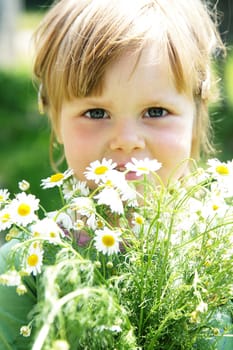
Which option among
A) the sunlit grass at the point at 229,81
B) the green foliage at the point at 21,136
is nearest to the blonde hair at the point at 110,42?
the green foliage at the point at 21,136

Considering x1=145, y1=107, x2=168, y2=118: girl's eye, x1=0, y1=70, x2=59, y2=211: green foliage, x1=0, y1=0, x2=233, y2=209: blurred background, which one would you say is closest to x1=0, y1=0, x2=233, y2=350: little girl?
x1=145, y1=107, x2=168, y2=118: girl's eye

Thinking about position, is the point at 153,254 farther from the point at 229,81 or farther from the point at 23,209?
the point at 229,81

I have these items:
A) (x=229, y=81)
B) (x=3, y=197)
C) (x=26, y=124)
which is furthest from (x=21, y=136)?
(x=3, y=197)

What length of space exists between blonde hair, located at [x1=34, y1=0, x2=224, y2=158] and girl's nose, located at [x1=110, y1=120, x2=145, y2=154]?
0.08 m

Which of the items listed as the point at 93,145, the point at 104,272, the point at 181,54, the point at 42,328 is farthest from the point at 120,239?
the point at 181,54

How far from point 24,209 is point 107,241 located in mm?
124

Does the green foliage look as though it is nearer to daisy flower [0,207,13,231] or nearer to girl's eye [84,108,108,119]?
girl's eye [84,108,108,119]

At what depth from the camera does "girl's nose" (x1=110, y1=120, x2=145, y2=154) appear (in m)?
1.39

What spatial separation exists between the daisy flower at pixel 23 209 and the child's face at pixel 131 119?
357mm

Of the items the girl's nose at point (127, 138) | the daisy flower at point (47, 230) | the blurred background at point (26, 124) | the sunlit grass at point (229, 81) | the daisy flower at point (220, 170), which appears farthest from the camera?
the sunlit grass at point (229, 81)

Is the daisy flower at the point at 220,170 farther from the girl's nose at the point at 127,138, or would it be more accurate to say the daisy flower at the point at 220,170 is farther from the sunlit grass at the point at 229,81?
the sunlit grass at the point at 229,81

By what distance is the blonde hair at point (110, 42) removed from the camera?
1.44 metres

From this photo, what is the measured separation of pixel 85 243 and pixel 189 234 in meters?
0.15

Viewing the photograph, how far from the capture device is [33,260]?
39.7 inches
